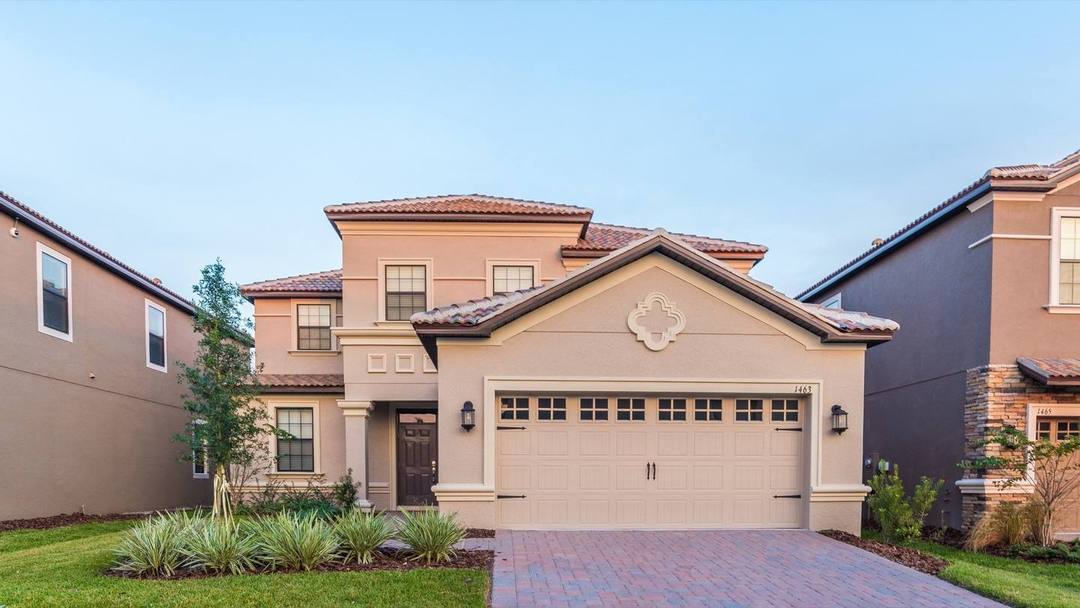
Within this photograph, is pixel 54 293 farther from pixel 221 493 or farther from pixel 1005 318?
pixel 1005 318

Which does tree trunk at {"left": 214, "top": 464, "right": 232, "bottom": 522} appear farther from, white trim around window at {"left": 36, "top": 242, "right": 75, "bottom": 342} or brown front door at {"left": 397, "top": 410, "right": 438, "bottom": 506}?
white trim around window at {"left": 36, "top": 242, "right": 75, "bottom": 342}

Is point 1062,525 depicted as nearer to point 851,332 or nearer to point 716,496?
point 851,332

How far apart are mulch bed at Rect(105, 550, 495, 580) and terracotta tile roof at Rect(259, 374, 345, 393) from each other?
6334 millimetres

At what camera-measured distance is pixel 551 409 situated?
933 centimetres

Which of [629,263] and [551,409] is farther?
[551,409]

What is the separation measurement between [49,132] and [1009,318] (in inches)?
1541

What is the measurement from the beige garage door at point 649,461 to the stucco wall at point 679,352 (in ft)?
1.66

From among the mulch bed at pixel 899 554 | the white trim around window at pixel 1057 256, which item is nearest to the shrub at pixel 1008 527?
the mulch bed at pixel 899 554

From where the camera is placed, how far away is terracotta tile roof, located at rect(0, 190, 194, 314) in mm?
11087

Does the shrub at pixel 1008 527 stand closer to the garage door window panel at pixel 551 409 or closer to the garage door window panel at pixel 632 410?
the garage door window panel at pixel 632 410

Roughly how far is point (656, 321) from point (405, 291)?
244 inches

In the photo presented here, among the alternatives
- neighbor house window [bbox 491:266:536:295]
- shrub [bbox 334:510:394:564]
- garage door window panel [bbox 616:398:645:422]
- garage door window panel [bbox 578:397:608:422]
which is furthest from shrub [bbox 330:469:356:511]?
garage door window panel [bbox 616:398:645:422]

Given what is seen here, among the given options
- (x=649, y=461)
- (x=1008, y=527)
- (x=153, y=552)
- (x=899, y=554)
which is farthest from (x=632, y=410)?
(x=153, y=552)

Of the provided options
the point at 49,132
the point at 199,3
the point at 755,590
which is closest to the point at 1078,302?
the point at 755,590
